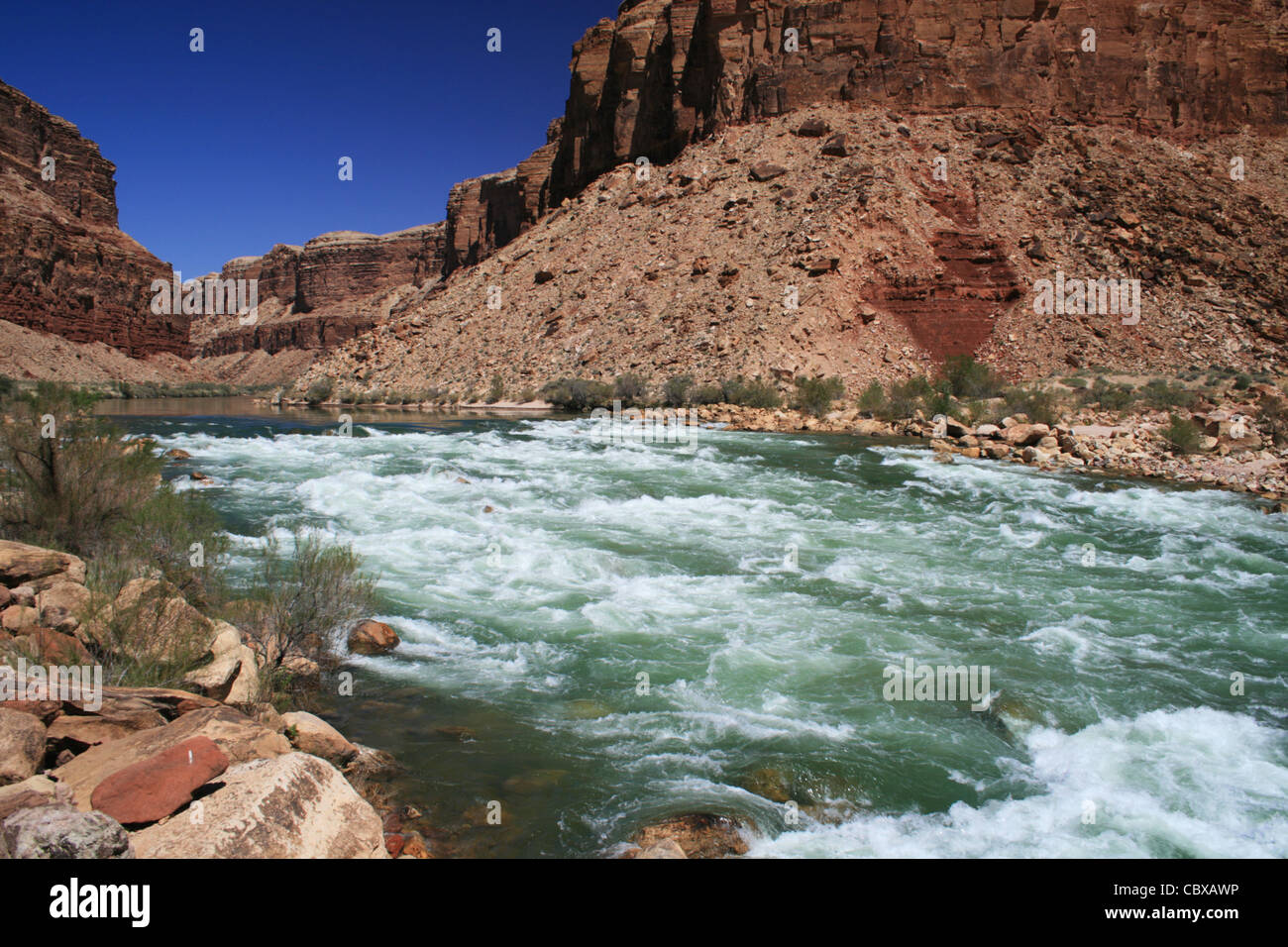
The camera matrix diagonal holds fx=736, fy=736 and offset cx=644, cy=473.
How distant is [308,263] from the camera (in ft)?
342

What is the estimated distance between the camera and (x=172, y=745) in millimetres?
3033

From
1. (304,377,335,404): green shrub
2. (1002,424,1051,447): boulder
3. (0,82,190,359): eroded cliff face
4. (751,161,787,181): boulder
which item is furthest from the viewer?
(0,82,190,359): eroded cliff face

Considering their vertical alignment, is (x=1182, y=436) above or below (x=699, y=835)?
above

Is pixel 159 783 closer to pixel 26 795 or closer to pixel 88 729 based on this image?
pixel 26 795

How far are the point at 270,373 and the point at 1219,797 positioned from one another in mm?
106447

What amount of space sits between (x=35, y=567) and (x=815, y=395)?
2119 cm

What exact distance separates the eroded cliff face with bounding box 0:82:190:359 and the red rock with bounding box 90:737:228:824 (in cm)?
6717

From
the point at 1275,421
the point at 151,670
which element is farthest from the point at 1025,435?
the point at 151,670

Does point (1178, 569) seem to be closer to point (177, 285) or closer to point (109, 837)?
point (109, 837)

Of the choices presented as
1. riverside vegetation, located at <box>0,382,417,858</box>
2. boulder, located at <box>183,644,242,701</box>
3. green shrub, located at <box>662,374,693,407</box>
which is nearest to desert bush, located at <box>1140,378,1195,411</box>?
green shrub, located at <box>662,374,693,407</box>

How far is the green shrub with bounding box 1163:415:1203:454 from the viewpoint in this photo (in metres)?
14.7

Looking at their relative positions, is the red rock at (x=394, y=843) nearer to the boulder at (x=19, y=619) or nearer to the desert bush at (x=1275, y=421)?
the boulder at (x=19, y=619)

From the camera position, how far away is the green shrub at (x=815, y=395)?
23.4 m

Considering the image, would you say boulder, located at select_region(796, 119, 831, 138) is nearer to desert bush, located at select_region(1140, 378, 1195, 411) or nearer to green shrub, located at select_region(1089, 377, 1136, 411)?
green shrub, located at select_region(1089, 377, 1136, 411)
